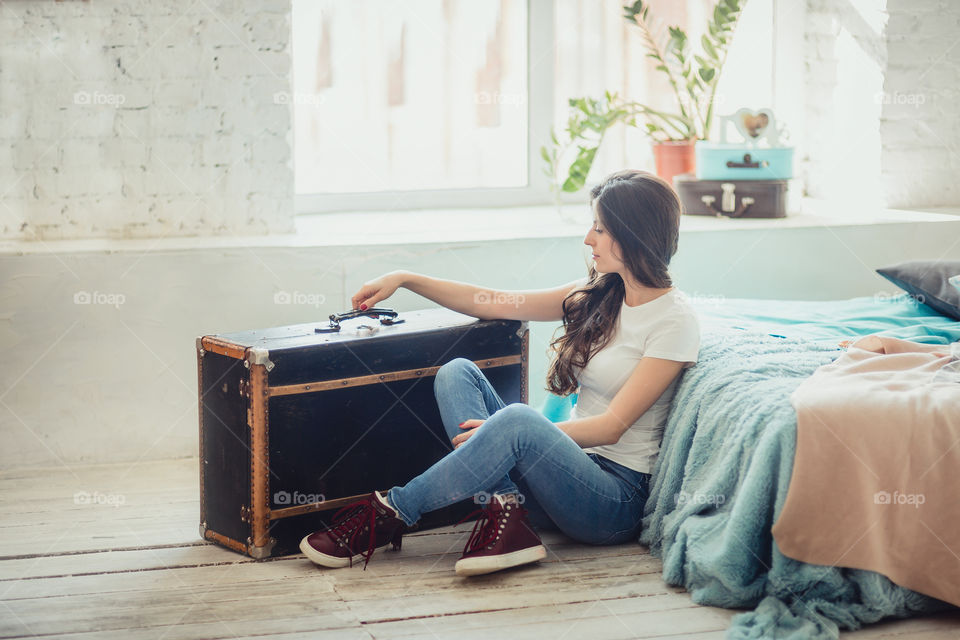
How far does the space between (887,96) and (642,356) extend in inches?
80.5

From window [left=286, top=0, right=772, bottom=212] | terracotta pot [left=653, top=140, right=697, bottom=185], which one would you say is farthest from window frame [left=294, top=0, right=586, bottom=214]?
terracotta pot [left=653, top=140, right=697, bottom=185]

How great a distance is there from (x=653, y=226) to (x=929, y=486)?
0.74 metres

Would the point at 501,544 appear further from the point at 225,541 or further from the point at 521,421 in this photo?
the point at 225,541

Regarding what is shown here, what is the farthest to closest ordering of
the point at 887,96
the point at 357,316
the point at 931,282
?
the point at 887,96 < the point at 931,282 < the point at 357,316

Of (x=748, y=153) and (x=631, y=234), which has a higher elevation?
(x=748, y=153)

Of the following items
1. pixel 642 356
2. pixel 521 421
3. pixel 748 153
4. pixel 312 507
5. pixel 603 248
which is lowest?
pixel 312 507

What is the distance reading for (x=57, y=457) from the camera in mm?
2920

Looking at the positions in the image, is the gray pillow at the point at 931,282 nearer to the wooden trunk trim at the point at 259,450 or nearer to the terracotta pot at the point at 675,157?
the terracotta pot at the point at 675,157

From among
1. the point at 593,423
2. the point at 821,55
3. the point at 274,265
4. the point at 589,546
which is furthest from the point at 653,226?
the point at 821,55

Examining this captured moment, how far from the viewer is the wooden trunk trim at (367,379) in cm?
220

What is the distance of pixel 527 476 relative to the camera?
6.78 ft

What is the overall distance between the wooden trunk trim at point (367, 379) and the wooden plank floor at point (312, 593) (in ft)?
1.23

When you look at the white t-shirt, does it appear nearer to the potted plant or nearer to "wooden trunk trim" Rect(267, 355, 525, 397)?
"wooden trunk trim" Rect(267, 355, 525, 397)

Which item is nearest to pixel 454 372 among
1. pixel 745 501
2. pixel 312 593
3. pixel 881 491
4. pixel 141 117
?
pixel 312 593
